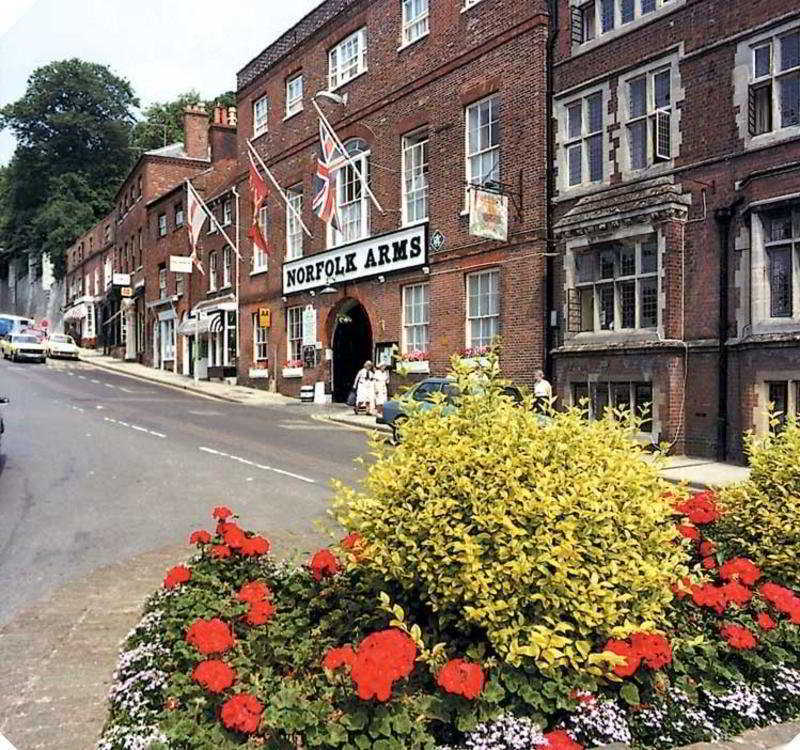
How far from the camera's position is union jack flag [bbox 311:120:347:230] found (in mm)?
22172

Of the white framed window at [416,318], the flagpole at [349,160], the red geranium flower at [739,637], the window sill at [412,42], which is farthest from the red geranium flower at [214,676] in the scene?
the window sill at [412,42]

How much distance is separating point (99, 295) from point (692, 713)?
6152 cm

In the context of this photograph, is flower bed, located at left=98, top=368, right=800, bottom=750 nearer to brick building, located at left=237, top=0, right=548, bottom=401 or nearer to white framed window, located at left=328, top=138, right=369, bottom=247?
brick building, located at left=237, top=0, right=548, bottom=401

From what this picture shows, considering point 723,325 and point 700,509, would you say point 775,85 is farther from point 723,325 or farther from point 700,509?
point 700,509

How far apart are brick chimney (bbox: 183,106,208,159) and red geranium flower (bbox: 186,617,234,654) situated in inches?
1814

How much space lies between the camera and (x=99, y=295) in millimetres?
59156

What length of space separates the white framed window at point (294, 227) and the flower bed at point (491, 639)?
2519 cm

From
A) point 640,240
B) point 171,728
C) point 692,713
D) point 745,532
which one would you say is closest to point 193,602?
point 171,728

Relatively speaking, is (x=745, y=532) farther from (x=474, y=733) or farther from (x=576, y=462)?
(x=474, y=733)

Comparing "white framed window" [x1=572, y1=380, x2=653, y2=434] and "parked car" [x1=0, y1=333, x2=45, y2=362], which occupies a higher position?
"parked car" [x1=0, y1=333, x2=45, y2=362]

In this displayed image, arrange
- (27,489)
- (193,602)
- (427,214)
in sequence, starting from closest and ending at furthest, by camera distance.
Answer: (193,602) < (27,489) < (427,214)

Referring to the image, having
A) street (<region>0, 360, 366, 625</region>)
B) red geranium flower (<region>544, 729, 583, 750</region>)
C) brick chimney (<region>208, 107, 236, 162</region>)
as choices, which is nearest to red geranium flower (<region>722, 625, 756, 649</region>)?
red geranium flower (<region>544, 729, 583, 750</region>)

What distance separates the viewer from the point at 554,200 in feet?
59.0

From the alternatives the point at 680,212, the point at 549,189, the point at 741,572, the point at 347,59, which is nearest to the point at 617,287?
the point at 680,212
